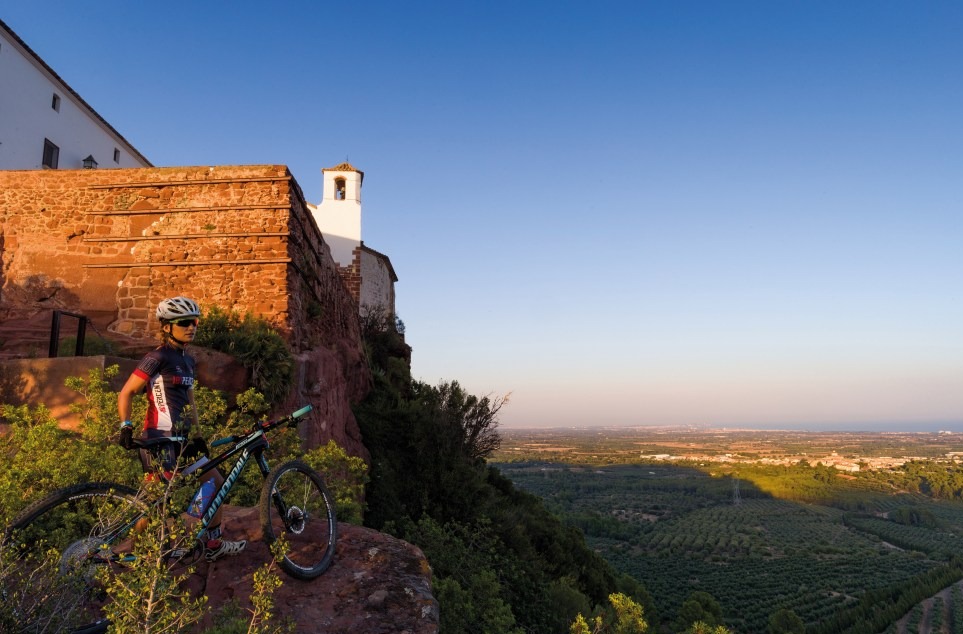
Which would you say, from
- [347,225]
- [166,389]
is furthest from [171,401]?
[347,225]

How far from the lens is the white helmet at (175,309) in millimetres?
4027

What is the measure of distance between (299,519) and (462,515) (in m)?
8.46

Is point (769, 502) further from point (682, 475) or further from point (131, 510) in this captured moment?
point (131, 510)

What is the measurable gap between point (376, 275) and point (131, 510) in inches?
829

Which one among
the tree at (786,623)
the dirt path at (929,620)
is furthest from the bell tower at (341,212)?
the dirt path at (929,620)

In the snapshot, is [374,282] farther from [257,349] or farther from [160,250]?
[257,349]

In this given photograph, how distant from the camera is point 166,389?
12.8 feet

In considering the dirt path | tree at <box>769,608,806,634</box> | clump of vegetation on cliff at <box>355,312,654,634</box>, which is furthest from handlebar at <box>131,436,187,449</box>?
the dirt path

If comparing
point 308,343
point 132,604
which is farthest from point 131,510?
point 308,343

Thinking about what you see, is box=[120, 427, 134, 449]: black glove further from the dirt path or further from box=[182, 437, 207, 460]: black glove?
the dirt path

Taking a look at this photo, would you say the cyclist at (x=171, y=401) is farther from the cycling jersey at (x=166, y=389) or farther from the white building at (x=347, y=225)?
the white building at (x=347, y=225)

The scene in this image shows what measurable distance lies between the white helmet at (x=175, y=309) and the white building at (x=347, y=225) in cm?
1791

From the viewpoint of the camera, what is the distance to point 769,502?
121625mm

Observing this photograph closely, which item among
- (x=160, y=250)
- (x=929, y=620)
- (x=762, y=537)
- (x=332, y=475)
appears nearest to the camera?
(x=332, y=475)
